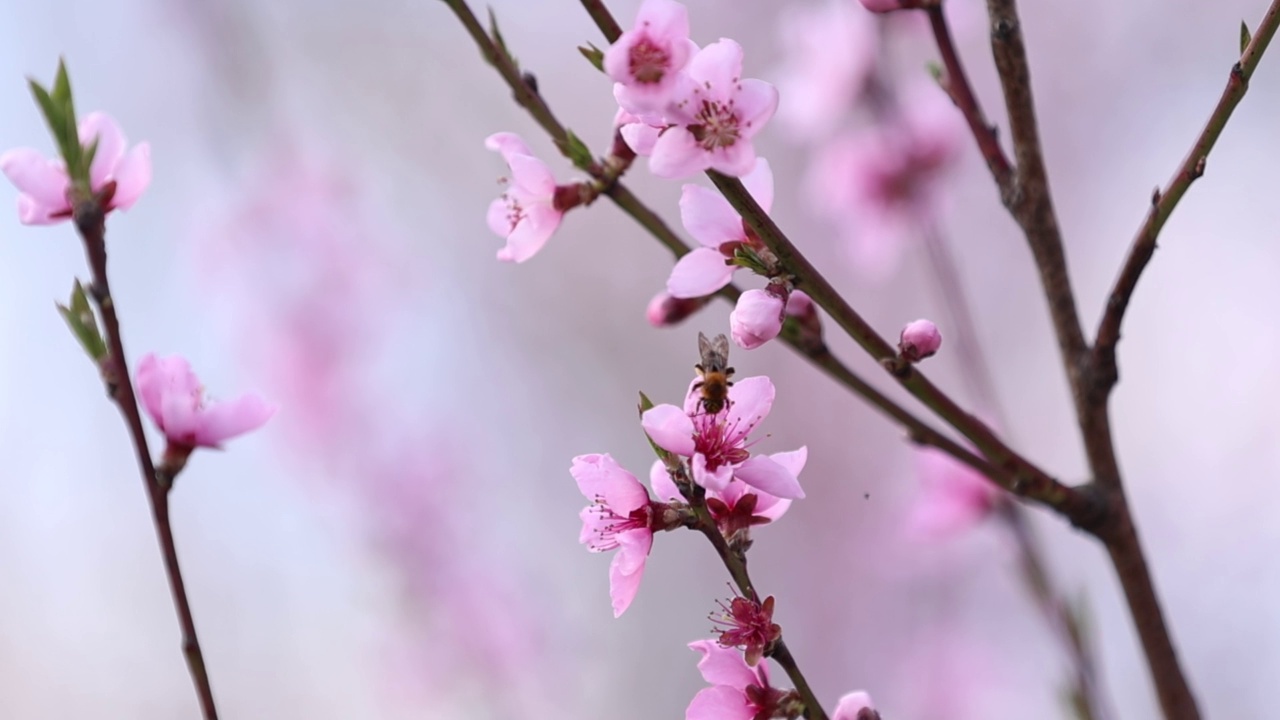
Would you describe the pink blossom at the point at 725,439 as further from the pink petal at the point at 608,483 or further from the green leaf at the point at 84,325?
the green leaf at the point at 84,325

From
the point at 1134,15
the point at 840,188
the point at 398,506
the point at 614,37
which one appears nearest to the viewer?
the point at 614,37

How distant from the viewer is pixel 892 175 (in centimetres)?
95

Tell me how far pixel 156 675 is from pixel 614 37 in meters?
1.56

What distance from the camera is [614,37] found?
0.38 metres

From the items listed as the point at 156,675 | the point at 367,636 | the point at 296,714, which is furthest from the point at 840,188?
the point at 156,675

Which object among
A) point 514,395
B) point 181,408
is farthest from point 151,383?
point 514,395

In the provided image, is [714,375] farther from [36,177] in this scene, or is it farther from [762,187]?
[36,177]

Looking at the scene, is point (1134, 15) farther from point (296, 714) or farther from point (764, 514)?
point (296, 714)

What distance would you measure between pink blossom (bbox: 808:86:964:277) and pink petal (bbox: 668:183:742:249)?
555 millimetres

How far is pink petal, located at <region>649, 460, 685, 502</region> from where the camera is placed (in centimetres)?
40

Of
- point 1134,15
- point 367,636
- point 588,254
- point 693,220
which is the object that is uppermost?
point 1134,15

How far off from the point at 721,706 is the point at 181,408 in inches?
11.2

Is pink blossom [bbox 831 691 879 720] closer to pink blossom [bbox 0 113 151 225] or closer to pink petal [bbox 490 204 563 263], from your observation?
pink petal [bbox 490 204 563 263]

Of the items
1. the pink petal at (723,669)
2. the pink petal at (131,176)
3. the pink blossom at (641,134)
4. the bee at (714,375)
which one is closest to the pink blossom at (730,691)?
the pink petal at (723,669)
